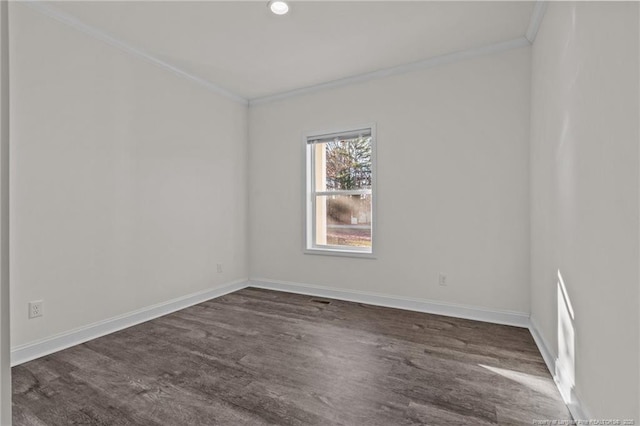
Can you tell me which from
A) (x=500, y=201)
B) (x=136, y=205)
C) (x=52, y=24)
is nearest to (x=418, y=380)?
(x=500, y=201)

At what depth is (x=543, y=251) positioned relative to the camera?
2.41m

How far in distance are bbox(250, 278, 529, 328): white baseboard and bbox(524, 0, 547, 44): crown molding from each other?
7.98ft

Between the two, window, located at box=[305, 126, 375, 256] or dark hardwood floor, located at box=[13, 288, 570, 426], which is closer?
dark hardwood floor, located at box=[13, 288, 570, 426]

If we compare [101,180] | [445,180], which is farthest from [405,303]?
[101,180]

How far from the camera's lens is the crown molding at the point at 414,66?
2.94 metres

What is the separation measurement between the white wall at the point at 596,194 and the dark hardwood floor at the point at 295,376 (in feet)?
1.48


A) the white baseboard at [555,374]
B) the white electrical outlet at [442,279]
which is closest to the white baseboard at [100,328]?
the white electrical outlet at [442,279]

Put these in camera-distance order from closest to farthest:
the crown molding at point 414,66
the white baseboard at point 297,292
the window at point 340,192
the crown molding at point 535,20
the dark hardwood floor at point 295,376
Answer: the dark hardwood floor at point 295,376
the white baseboard at point 297,292
the crown molding at point 535,20
the crown molding at point 414,66
the window at point 340,192

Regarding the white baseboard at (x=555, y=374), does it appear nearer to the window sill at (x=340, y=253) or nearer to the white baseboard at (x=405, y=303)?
the white baseboard at (x=405, y=303)

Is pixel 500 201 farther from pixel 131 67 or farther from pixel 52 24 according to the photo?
pixel 52 24

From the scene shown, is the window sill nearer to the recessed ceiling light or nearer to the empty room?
the empty room

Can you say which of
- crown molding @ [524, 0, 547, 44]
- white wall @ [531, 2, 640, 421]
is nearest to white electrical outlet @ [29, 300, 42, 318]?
white wall @ [531, 2, 640, 421]

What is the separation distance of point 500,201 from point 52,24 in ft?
13.1

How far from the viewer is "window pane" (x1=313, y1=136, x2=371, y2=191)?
3.79 m
